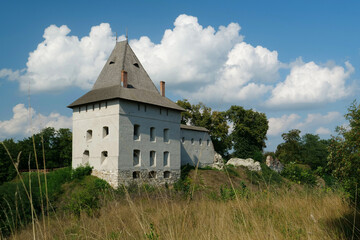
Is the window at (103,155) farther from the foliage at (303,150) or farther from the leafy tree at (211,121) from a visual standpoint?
the foliage at (303,150)

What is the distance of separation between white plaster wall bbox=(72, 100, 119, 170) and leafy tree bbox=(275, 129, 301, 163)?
116 ft

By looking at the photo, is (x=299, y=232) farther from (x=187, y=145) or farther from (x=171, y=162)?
(x=187, y=145)

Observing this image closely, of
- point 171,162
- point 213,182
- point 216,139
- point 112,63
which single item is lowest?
point 213,182

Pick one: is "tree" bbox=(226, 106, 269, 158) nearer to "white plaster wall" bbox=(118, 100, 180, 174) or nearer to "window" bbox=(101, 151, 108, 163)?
"white plaster wall" bbox=(118, 100, 180, 174)

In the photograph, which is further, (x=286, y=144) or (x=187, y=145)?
(x=286, y=144)

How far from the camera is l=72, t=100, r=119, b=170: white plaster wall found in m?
22.5

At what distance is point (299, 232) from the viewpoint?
2871 mm

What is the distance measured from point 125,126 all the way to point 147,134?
235cm

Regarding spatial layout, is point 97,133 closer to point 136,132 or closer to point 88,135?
point 88,135

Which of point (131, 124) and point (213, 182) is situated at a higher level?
point (131, 124)

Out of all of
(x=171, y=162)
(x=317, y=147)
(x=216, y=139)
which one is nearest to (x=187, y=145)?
(x=171, y=162)

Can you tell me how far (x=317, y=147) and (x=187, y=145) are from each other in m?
32.4

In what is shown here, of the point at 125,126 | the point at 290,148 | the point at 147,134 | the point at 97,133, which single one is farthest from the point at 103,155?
the point at 290,148

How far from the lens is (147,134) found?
2464 cm
